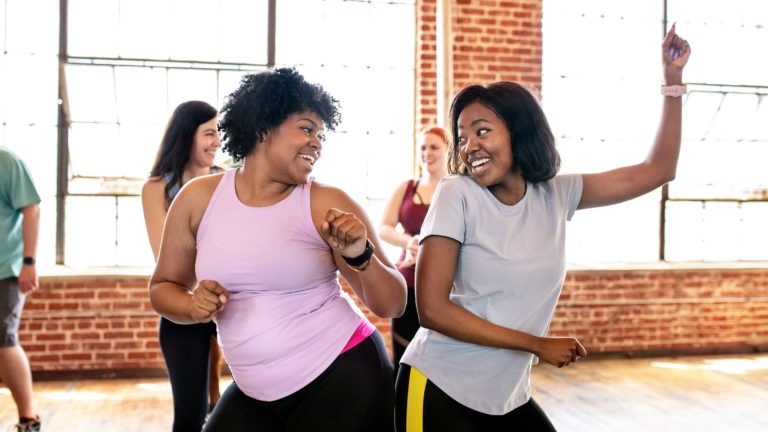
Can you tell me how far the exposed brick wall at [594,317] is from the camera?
5281 mm

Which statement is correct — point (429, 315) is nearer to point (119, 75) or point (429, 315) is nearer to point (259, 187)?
point (259, 187)

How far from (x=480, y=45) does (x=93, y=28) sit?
2.84 m

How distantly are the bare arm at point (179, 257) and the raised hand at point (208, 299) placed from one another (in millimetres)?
106

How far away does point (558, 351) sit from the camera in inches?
69.0

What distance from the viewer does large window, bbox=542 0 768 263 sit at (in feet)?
20.9

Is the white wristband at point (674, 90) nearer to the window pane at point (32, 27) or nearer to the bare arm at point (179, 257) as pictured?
the bare arm at point (179, 257)

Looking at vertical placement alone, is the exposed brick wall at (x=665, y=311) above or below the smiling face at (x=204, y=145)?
below

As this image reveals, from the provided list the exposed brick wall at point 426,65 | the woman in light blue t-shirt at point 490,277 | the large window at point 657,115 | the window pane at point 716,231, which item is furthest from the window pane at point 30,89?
the window pane at point 716,231

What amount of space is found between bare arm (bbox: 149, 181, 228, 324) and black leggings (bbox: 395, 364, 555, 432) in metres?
0.54

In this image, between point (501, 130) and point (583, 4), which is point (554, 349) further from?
point (583, 4)

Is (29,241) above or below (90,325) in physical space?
above

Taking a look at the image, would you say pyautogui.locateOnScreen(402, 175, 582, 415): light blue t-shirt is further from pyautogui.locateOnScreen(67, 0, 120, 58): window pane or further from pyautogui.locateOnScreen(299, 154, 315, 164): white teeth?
pyautogui.locateOnScreen(67, 0, 120, 58): window pane

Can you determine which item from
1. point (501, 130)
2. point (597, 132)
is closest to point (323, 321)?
point (501, 130)

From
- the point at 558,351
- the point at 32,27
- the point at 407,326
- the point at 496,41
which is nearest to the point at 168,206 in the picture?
the point at 407,326
